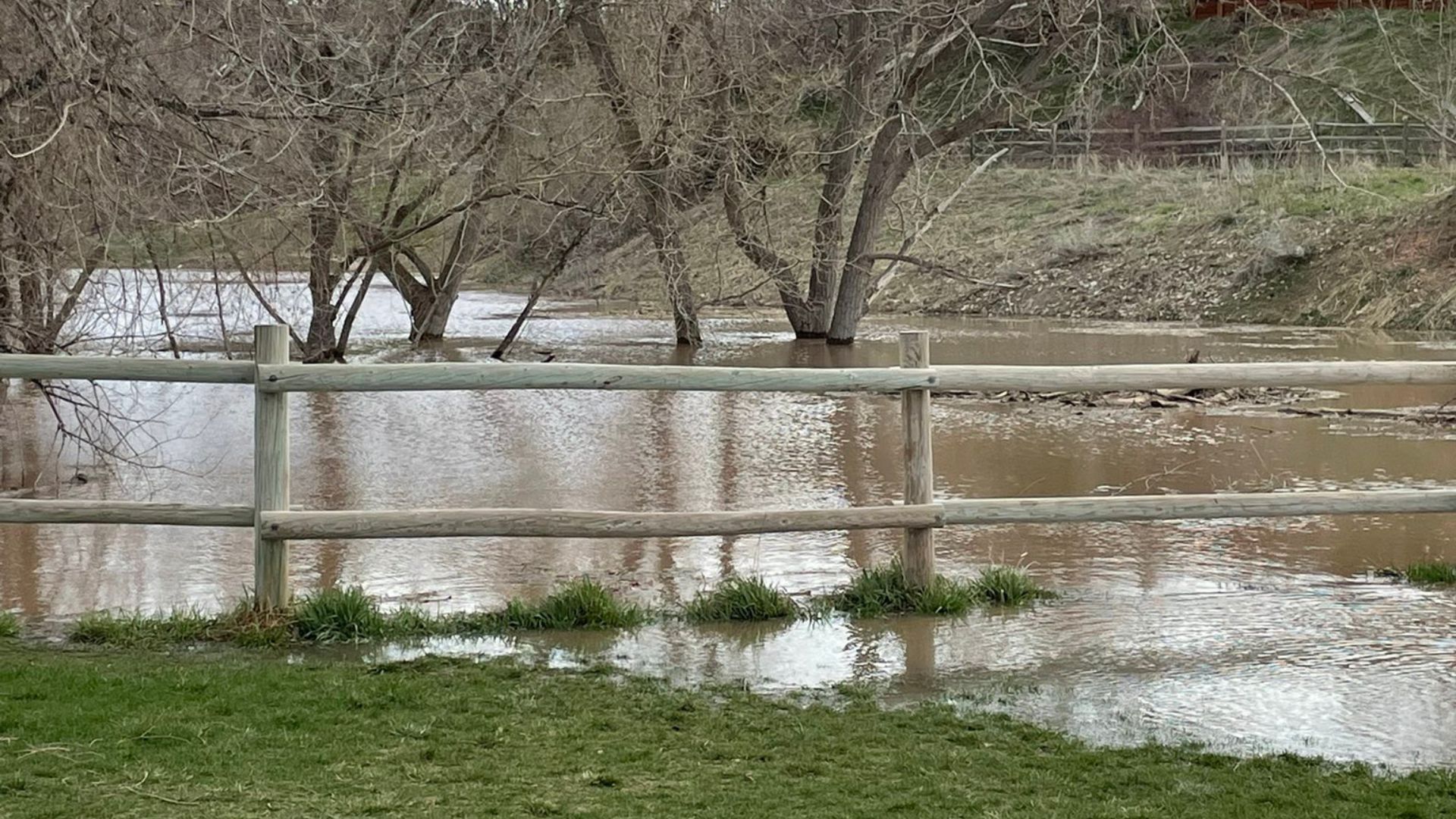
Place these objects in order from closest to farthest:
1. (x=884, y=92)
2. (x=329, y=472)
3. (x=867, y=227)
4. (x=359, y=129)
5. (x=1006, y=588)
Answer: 1. (x=1006, y=588)
2. (x=329, y=472)
3. (x=359, y=129)
4. (x=884, y=92)
5. (x=867, y=227)

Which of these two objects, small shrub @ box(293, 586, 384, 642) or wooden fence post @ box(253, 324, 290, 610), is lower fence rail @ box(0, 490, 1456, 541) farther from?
small shrub @ box(293, 586, 384, 642)

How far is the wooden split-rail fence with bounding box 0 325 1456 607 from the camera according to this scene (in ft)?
22.8

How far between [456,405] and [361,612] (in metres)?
10.2

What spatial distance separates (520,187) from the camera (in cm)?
1820

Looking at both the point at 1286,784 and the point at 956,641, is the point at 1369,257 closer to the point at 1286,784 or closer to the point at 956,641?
the point at 956,641

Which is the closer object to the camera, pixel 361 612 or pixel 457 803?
pixel 457 803

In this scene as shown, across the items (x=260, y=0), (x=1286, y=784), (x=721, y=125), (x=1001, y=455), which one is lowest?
(x=1286, y=784)

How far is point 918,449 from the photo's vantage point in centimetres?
748

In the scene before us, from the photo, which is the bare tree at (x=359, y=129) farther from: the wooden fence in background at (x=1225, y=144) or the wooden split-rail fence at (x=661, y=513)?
the wooden fence in background at (x=1225, y=144)

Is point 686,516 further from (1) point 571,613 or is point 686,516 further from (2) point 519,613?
(2) point 519,613

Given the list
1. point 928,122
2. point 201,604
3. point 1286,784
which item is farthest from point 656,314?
point 1286,784

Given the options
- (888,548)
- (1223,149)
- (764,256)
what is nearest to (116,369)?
(888,548)

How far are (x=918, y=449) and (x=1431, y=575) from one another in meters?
2.90

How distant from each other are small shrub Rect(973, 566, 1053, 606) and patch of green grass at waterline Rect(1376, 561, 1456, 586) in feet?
6.32
